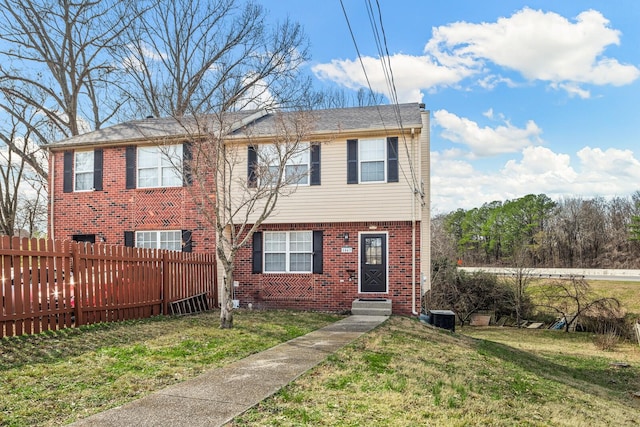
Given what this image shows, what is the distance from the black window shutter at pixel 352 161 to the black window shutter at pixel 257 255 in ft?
11.0

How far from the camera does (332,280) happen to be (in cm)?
1461

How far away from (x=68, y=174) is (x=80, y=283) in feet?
27.7

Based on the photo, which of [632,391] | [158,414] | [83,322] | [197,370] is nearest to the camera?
[158,414]

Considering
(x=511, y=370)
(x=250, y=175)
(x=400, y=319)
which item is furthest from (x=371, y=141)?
(x=511, y=370)

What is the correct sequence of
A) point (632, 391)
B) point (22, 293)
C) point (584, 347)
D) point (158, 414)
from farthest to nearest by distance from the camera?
point (584, 347) < point (632, 391) < point (22, 293) < point (158, 414)

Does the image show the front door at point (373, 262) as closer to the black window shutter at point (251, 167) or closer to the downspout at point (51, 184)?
the black window shutter at point (251, 167)

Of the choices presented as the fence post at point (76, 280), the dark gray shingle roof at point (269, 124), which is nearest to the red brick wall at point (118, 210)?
the dark gray shingle roof at point (269, 124)

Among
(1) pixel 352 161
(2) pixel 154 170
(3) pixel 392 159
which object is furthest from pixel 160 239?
(3) pixel 392 159

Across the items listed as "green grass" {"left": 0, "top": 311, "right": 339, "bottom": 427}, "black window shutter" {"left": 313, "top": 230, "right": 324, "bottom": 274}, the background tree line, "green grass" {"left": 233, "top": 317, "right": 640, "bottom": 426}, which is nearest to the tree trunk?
"green grass" {"left": 0, "top": 311, "right": 339, "bottom": 427}

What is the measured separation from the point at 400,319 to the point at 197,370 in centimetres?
744

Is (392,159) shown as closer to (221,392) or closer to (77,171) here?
(221,392)

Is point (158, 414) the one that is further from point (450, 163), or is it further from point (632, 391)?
point (450, 163)

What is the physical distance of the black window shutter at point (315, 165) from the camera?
48.3ft

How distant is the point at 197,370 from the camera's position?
6.35 meters
